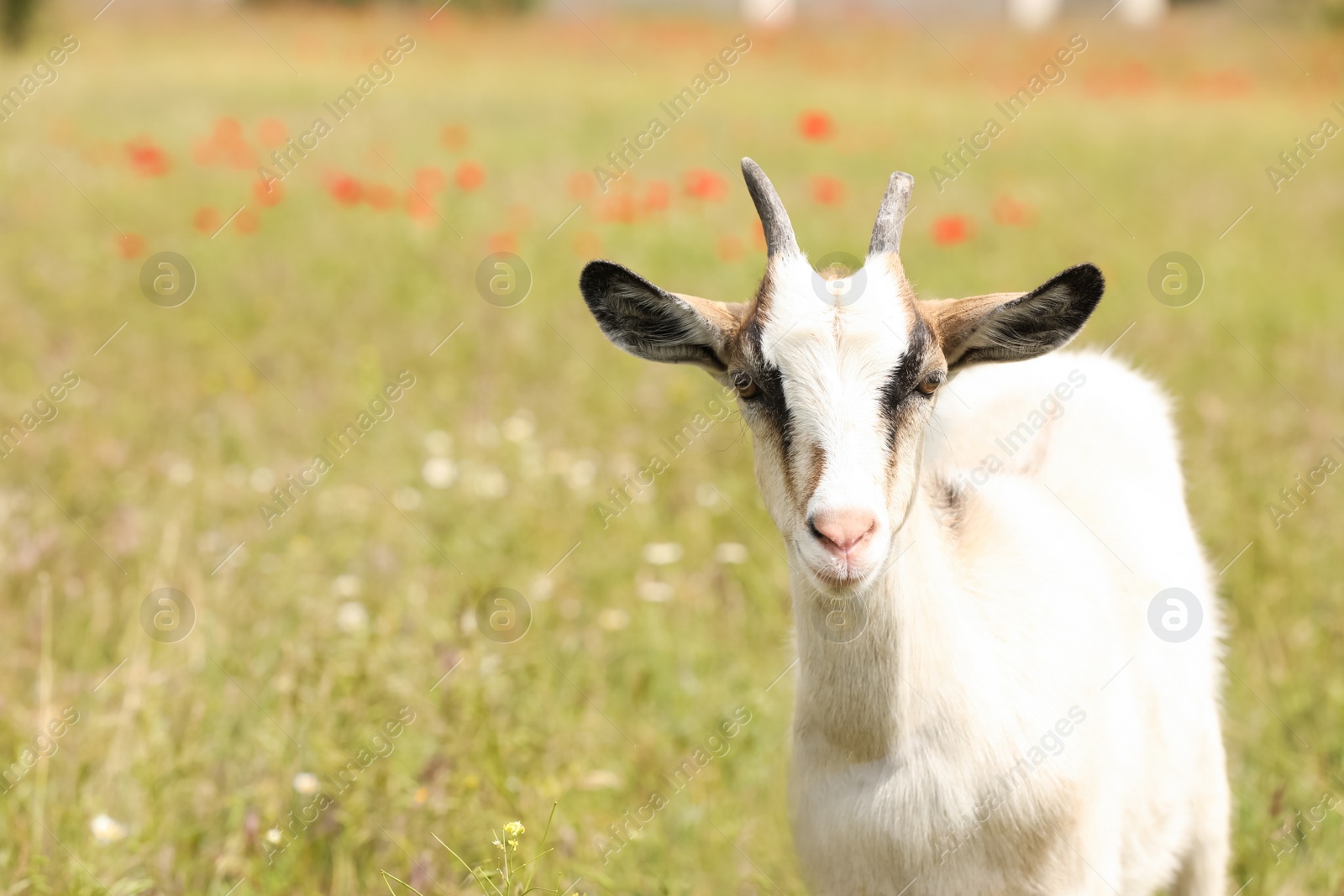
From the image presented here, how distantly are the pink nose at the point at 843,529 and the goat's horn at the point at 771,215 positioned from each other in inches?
26.5

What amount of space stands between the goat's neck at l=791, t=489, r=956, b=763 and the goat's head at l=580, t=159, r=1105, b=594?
156 millimetres

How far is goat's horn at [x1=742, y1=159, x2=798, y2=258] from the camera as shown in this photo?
8.93ft

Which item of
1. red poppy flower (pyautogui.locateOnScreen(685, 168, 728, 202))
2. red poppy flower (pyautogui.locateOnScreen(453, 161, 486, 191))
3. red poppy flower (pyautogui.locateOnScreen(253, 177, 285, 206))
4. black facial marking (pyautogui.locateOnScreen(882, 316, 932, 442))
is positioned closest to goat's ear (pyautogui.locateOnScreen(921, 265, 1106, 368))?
black facial marking (pyautogui.locateOnScreen(882, 316, 932, 442))

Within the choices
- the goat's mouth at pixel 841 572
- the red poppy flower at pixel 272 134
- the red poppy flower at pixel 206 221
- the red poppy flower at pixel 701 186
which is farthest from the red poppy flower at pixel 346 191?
the goat's mouth at pixel 841 572

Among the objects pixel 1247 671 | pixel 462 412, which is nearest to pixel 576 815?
pixel 1247 671

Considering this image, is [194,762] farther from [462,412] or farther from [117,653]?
[462,412]

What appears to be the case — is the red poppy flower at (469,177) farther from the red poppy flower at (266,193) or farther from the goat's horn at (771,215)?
the goat's horn at (771,215)

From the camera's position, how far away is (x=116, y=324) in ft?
23.8

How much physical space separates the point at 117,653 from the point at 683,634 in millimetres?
2089

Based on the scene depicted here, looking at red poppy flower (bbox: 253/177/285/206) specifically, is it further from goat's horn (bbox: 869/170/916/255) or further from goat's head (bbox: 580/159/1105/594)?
goat's horn (bbox: 869/170/916/255)

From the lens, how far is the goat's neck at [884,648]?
109 inches

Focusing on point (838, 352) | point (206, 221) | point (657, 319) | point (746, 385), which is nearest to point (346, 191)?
point (206, 221)

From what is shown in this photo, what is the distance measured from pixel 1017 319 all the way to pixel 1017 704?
91cm

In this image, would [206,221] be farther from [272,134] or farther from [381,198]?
[272,134]
